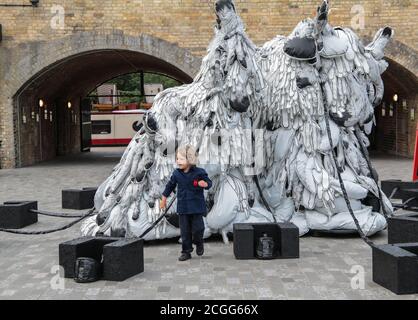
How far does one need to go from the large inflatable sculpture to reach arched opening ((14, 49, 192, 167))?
441 inches

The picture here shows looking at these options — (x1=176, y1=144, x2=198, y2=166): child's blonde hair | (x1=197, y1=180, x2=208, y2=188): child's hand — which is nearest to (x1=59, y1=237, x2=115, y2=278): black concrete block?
(x1=197, y1=180, x2=208, y2=188): child's hand

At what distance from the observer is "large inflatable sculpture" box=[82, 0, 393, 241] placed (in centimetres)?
777

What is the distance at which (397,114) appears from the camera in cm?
2262

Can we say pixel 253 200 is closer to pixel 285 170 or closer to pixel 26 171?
pixel 285 170

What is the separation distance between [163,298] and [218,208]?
245cm

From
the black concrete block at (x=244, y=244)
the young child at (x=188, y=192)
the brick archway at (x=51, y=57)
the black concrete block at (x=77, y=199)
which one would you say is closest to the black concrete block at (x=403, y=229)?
the black concrete block at (x=244, y=244)

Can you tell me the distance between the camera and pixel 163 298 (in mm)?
5371

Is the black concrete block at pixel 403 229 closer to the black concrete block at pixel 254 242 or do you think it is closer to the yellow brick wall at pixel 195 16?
the black concrete block at pixel 254 242

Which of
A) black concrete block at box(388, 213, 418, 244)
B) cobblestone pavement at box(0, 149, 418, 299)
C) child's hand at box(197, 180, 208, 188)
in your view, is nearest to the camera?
cobblestone pavement at box(0, 149, 418, 299)

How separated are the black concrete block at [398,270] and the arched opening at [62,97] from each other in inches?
564

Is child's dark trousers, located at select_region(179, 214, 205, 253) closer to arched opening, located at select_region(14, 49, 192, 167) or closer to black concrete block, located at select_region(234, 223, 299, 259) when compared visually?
black concrete block, located at select_region(234, 223, 299, 259)

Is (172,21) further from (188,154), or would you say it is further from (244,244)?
(244,244)

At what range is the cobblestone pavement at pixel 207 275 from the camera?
216 inches

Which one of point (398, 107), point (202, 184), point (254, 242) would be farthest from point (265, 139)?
point (398, 107)
